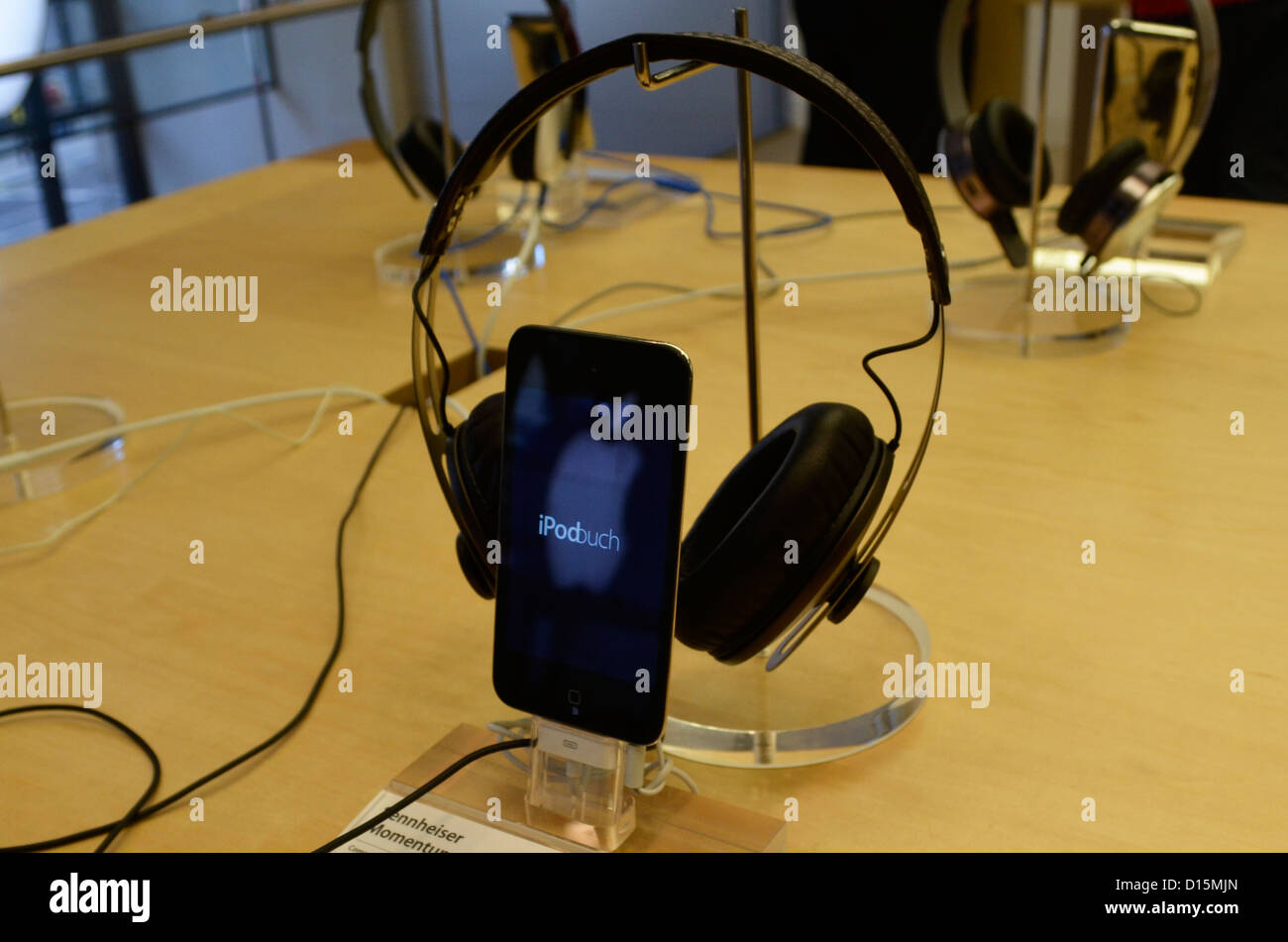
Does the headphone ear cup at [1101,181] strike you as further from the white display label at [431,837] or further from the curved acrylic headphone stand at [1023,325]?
the white display label at [431,837]

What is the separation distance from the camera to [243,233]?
69.6 inches

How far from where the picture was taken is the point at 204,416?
1.20 m

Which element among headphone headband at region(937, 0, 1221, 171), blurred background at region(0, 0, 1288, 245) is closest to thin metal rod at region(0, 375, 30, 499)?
headphone headband at region(937, 0, 1221, 171)

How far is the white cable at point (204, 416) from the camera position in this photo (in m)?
1.09

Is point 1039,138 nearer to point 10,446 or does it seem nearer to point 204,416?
point 204,416

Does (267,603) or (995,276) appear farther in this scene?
(995,276)

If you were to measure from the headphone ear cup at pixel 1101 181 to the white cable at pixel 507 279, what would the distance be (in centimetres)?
61

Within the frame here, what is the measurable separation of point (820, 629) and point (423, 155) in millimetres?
974

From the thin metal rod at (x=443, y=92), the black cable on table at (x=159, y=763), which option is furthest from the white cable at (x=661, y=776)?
the thin metal rod at (x=443, y=92)

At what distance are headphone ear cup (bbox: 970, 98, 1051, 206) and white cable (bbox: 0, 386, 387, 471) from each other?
26.4 inches
